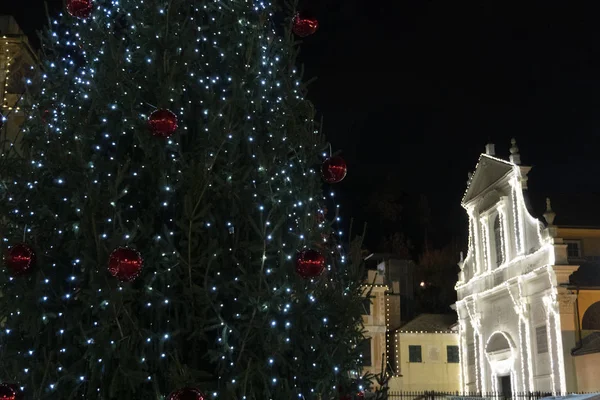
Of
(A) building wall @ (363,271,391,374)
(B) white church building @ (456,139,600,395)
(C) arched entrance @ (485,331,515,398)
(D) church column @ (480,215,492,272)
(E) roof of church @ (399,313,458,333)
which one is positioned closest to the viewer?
(B) white church building @ (456,139,600,395)

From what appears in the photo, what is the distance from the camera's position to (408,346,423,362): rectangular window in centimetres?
3922

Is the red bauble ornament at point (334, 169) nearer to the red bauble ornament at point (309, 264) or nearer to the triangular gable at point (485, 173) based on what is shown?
the red bauble ornament at point (309, 264)

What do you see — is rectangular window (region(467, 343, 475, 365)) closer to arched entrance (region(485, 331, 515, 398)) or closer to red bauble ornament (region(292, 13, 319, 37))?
arched entrance (region(485, 331, 515, 398))

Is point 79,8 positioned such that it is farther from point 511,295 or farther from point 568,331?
point 511,295

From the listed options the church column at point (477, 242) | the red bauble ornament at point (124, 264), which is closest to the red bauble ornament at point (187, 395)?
the red bauble ornament at point (124, 264)

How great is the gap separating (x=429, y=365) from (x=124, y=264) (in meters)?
36.6

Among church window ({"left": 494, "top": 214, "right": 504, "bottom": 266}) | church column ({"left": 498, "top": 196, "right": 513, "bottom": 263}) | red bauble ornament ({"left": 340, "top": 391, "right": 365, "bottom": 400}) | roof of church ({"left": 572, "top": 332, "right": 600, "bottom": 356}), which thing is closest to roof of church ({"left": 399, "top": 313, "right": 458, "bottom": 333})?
church window ({"left": 494, "top": 214, "right": 504, "bottom": 266})

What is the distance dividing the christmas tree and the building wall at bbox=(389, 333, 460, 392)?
111 ft

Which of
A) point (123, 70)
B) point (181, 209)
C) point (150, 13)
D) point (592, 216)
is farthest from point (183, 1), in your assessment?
point (592, 216)

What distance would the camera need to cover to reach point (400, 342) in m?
39.3

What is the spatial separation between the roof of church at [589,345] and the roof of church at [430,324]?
14.9 m

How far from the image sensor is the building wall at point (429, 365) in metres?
38.6

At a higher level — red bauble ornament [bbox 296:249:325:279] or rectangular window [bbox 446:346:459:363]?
rectangular window [bbox 446:346:459:363]

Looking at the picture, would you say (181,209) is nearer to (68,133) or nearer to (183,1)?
(68,133)
